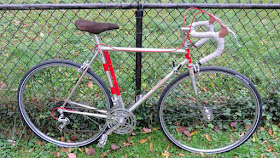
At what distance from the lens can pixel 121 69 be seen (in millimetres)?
3910

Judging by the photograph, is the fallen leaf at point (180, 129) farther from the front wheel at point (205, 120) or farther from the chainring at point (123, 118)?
the chainring at point (123, 118)

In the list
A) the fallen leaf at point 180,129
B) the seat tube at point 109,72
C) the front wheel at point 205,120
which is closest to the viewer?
the seat tube at point 109,72

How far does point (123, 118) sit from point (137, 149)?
47cm

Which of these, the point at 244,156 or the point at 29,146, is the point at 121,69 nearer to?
the point at 29,146

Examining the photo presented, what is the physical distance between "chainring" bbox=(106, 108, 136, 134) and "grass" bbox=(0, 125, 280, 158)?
9.8 inches

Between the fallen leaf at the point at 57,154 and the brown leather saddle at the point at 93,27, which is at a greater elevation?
the brown leather saddle at the point at 93,27

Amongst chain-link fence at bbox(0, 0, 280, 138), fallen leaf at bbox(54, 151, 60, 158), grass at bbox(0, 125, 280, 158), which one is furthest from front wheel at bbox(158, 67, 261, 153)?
fallen leaf at bbox(54, 151, 60, 158)

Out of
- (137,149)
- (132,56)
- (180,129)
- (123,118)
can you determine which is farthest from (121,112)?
(132,56)

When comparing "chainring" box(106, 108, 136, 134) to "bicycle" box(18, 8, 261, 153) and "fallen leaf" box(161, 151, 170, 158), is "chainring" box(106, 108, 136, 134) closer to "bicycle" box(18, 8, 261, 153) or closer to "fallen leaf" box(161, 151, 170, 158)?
"bicycle" box(18, 8, 261, 153)

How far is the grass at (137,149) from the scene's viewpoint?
9.40 ft

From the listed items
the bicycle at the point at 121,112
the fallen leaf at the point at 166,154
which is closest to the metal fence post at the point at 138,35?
the bicycle at the point at 121,112

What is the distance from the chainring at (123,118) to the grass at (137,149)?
0.25 m

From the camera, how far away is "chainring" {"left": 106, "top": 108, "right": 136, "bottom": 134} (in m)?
2.68

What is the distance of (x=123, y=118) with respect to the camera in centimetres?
272
